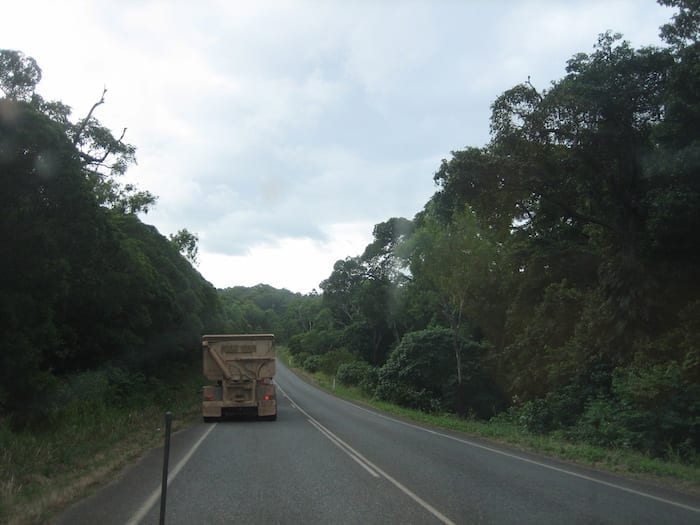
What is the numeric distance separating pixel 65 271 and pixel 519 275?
20.0 meters

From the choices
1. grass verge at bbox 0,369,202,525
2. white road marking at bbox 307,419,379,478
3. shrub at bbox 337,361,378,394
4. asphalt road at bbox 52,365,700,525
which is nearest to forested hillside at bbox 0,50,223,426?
grass verge at bbox 0,369,202,525

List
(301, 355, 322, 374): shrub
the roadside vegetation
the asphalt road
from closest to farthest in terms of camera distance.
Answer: the asphalt road < the roadside vegetation < (301, 355, 322, 374): shrub

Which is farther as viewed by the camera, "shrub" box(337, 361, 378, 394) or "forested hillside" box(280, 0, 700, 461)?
"shrub" box(337, 361, 378, 394)

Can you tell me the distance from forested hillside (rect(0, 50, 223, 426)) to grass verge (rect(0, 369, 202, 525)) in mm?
1504

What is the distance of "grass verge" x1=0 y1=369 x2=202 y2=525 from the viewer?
312 inches

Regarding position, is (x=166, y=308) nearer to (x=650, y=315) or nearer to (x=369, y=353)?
(x=650, y=315)

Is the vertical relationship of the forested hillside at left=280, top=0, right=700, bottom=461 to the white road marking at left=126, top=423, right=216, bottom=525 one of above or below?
above

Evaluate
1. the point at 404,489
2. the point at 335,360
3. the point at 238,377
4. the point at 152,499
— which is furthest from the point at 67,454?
the point at 335,360

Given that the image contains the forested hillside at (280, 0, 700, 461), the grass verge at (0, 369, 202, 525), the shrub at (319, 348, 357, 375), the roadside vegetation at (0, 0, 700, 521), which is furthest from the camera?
the shrub at (319, 348, 357, 375)

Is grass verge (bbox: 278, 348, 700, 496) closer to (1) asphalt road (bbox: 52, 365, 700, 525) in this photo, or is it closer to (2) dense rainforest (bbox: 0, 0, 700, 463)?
(1) asphalt road (bbox: 52, 365, 700, 525)

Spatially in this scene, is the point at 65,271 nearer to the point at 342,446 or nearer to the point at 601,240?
the point at 342,446

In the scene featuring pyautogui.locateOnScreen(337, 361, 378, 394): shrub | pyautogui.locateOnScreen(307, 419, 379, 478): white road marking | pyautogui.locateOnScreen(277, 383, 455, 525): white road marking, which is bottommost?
pyautogui.locateOnScreen(307, 419, 379, 478): white road marking

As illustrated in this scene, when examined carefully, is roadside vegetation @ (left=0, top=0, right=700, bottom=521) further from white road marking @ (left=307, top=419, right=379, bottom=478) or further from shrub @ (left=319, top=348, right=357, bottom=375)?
shrub @ (left=319, top=348, right=357, bottom=375)

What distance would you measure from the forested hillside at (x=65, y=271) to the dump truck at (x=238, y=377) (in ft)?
12.7
